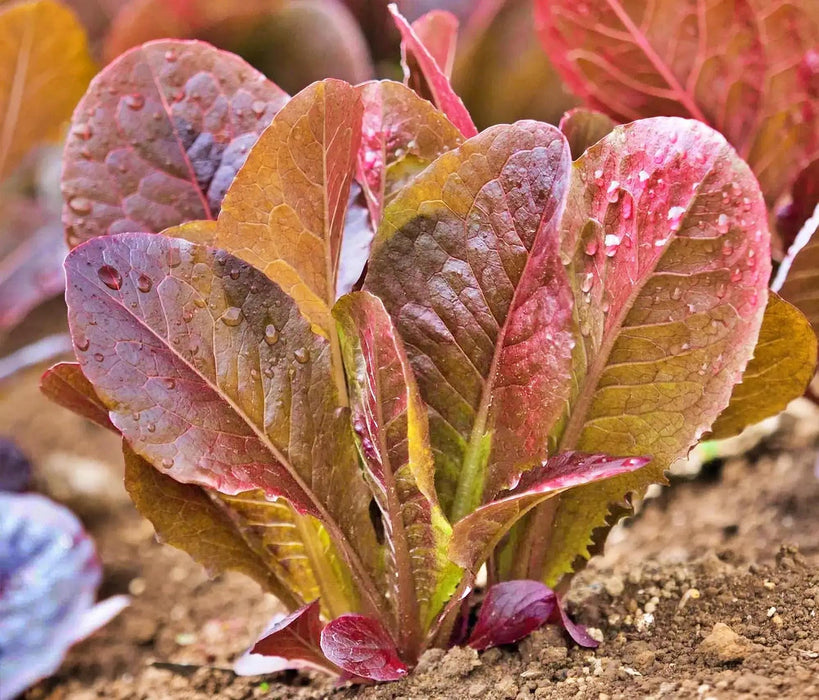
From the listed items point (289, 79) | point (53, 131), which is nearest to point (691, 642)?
point (289, 79)

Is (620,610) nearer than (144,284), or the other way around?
(144,284)

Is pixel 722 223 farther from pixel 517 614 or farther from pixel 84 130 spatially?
pixel 84 130

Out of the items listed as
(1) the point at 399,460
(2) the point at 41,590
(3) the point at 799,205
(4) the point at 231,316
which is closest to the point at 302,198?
(4) the point at 231,316

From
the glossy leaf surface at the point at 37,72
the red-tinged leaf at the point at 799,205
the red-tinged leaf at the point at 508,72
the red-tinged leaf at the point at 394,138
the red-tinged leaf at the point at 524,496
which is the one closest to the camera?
the red-tinged leaf at the point at 524,496

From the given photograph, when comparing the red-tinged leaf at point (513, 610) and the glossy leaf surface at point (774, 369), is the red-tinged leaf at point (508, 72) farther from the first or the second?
the red-tinged leaf at point (513, 610)

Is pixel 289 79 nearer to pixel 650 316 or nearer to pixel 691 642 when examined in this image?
pixel 650 316

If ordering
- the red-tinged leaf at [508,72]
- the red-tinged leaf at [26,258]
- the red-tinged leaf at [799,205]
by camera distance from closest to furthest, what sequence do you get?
the red-tinged leaf at [799,205]
the red-tinged leaf at [508,72]
the red-tinged leaf at [26,258]

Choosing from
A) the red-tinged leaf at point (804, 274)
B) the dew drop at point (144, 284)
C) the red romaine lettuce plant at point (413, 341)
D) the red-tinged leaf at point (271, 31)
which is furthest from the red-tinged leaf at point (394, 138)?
the red-tinged leaf at point (271, 31)

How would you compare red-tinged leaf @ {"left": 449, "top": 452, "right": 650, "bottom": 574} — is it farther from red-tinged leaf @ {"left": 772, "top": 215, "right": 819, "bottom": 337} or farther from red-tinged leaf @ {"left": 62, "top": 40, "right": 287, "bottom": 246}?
red-tinged leaf @ {"left": 62, "top": 40, "right": 287, "bottom": 246}
